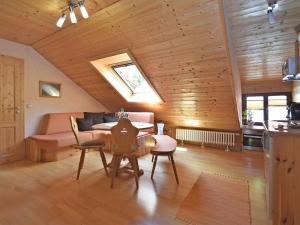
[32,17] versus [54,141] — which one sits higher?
[32,17]

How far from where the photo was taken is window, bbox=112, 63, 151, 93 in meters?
4.42

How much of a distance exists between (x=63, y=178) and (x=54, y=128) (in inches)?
72.2

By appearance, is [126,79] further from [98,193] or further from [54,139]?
[98,193]

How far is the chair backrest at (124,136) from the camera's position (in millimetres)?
2396

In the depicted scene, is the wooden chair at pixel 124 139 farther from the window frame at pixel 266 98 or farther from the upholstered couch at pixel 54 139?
the window frame at pixel 266 98

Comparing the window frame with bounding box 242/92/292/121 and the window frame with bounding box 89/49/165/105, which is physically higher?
the window frame with bounding box 89/49/165/105

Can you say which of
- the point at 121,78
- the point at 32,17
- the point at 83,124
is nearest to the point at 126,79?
the point at 121,78

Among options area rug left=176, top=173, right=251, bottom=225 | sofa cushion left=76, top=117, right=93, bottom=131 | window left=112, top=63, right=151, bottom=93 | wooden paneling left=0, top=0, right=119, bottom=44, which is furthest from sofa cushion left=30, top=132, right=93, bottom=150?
area rug left=176, top=173, right=251, bottom=225

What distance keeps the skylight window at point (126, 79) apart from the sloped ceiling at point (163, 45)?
0.24 meters

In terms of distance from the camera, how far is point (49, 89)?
4289 mm

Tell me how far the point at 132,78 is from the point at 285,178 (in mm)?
3921

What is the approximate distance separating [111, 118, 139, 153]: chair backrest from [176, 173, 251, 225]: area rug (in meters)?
1.01

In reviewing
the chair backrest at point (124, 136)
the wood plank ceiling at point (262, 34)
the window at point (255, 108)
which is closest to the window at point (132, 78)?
the chair backrest at point (124, 136)

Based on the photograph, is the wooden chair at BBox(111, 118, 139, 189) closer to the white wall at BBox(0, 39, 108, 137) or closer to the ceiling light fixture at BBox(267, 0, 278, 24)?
the ceiling light fixture at BBox(267, 0, 278, 24)
